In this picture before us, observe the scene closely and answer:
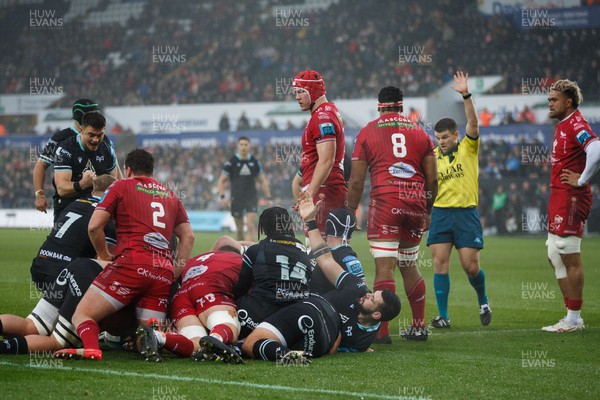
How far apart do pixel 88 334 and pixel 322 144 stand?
3.23m

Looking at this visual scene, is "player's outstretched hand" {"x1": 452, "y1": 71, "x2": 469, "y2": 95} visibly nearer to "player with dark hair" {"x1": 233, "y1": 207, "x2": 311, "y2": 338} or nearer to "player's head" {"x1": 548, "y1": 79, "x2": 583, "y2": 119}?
"player's head" {"x1": 548, "y1": 79, "x2": 583, "y2": 119}

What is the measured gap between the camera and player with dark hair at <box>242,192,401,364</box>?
7191 millimetres

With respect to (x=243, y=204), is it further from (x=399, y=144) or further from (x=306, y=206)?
(x=306, y=206)

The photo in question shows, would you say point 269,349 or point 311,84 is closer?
point 269,349

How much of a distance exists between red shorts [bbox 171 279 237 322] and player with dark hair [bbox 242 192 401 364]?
52cm

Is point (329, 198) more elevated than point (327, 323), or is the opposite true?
point (329, 198)

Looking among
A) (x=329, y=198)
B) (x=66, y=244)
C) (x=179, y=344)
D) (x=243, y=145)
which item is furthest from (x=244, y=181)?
(x=179, y=344)

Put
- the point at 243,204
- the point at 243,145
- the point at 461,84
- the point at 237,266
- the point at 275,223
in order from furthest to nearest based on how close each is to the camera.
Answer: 1. the point at 243,204
2. the point at 243,145
3. the point at 461,84
4. the point at 237,266
5. the point at 275,223

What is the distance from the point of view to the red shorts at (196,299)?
25.0 ft

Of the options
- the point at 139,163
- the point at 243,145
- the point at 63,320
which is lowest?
the point at 63,320

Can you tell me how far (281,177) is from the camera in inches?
1371

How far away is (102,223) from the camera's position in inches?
289

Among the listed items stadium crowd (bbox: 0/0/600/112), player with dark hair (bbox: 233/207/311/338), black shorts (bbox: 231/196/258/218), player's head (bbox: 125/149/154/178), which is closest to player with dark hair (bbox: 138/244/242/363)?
player with dark hair (bbox: 233/207/311/338)

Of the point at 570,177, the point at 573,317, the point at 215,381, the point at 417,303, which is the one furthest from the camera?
the point at 570,177
